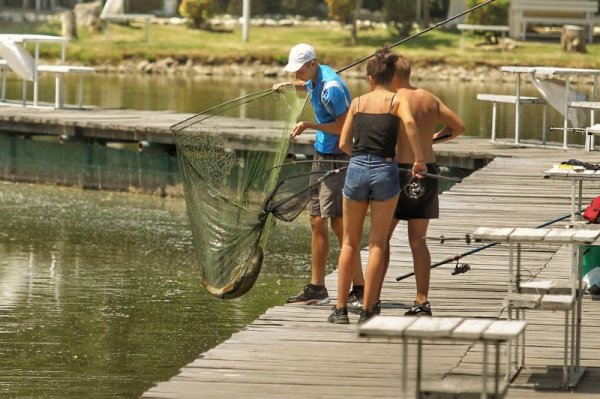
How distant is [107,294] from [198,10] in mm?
Answer: 32105

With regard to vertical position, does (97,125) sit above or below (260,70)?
above

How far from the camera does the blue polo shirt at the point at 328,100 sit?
9359 mm

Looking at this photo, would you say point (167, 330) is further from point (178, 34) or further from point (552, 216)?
point (178, 34)

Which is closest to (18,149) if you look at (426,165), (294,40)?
(426,165)

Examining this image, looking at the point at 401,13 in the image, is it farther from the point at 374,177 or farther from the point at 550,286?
the point at 550,286

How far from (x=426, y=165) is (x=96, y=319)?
362 centimetres

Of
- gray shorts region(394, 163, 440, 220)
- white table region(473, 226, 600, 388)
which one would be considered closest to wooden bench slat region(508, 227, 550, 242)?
white table region(473, 226, 600, 388)

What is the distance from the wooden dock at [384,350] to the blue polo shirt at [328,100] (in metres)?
0.90

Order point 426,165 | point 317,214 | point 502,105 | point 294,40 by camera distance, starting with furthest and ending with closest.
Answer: point 294,40 → point 502,105 → point 317,214 → point 426,165

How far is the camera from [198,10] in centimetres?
4428

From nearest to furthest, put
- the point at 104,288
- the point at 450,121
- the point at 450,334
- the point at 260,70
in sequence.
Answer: the point at 450,334 < the point at 450,121 < the point at 104,288 < the point at 260,70

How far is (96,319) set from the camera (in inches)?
459

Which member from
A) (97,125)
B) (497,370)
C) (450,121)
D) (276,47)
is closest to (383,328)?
(497,370)

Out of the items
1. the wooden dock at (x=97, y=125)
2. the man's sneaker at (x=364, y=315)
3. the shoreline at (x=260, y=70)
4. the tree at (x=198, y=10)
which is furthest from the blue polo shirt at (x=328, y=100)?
the tree at (x=198, y=10)
